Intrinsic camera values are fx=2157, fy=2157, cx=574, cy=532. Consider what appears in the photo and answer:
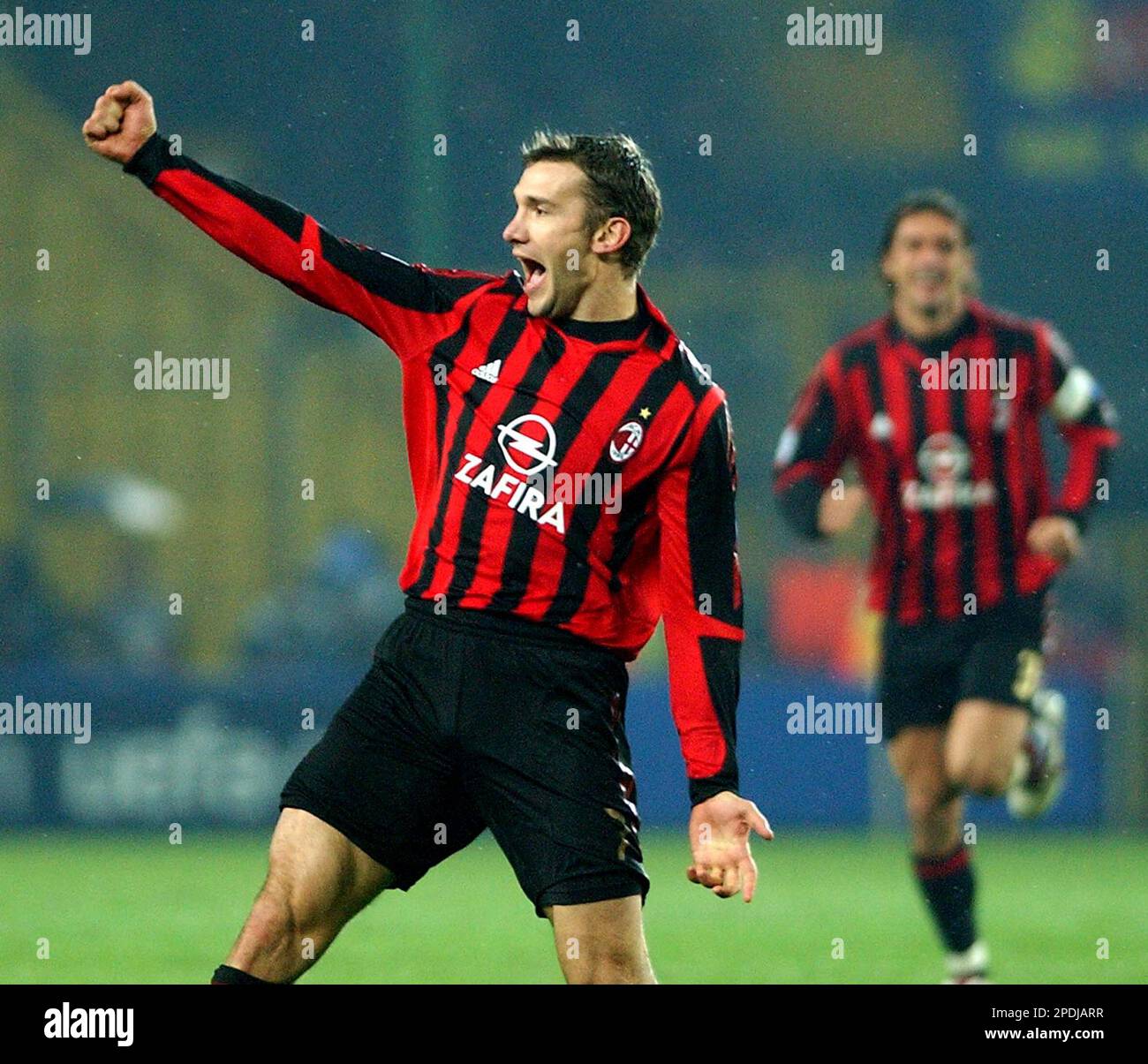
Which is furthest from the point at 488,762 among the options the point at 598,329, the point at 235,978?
the point at 598,329

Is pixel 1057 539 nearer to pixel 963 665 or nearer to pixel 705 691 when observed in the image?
pixel 963 665

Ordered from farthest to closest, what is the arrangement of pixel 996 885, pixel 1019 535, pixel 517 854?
pixel 996 885, pixel 1019 535, pixel 517 854

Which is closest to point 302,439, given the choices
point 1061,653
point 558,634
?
point 1061,653

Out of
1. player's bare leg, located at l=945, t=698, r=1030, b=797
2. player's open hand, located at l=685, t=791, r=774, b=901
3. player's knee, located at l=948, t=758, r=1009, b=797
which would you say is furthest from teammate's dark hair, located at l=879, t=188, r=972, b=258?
player's open hand, located at l=685, t=791, r=774, b=901

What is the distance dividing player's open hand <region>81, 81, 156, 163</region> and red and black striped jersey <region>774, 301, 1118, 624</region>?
136 inches

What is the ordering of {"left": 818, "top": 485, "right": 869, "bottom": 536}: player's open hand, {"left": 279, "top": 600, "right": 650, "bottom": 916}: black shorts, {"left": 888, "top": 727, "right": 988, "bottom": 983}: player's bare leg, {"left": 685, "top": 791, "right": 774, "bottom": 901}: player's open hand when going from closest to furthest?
{"left": 685, "top": 791, "right": 774, "bottom": 901}: player's open hand
{"left": 279, "top": 600, "right": 650, "bottom": 916}: black shorts
{"left": 888, "top": 727, "right": 988, "bottom": 983}: player's bare leg
{"left": 818, "top": 485, "right": 869, "bottom": 536}: player's open hand

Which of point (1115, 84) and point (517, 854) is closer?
point (517, 854)

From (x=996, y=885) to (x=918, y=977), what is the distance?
2902 mm

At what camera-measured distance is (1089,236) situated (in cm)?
1309

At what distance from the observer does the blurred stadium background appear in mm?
11273

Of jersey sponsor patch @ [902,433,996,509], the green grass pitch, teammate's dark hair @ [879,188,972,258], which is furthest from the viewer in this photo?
jersey sponsor patch @ [902,433,996,509]

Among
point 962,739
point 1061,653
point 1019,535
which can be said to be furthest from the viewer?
point 1061,653

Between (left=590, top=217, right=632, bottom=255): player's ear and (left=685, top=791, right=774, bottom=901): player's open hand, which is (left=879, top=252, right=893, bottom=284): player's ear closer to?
(left=590, top=217, right=632, bottom=255): player's ear
